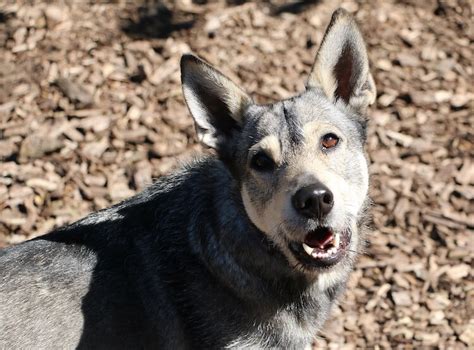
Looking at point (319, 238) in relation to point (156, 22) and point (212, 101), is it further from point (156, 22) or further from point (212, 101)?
point (156, 22)

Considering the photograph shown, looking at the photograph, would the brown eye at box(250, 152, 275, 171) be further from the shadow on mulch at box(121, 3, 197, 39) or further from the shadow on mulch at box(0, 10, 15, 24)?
the shadow on mulch at box(0, 10, 15, 24)

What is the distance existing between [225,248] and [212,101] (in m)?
1.01

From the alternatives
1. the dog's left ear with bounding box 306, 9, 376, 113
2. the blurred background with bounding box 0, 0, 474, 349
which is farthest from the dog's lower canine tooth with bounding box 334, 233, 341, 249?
the blurred background with bounding box 0, 0, 474, 349

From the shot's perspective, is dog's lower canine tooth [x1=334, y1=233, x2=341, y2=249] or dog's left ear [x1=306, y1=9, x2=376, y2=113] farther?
dog's left ear [x1=306, y1=9, x2=376, y2=113]

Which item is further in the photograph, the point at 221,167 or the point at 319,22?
the point at 319,22

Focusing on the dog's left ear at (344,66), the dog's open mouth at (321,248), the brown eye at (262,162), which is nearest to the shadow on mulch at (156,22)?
the dog's left ear at (344,66)

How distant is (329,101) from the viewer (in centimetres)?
538

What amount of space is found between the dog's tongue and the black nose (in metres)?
0.16

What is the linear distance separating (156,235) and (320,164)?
1329mm

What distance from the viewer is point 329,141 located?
16.5 ft

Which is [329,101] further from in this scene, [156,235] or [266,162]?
[156,235]

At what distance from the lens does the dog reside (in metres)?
4.98

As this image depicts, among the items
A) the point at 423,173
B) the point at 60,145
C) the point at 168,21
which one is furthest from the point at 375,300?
the point at 168,21

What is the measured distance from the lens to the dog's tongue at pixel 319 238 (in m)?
4.79
